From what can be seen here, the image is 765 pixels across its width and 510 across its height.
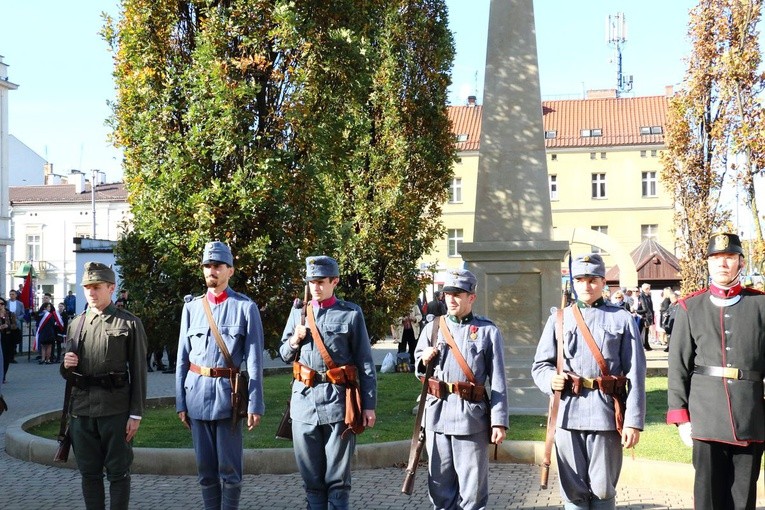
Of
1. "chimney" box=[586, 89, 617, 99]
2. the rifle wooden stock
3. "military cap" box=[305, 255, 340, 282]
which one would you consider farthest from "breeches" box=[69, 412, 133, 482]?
"chimney" box=[586, 89, 617, 99]

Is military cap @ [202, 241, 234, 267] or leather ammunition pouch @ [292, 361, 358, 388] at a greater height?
military cap @ [202, 241, 234, 267]

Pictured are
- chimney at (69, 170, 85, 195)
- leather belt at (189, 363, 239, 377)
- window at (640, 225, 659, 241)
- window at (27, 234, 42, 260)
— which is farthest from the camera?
window at (27, 234, 42, 260)

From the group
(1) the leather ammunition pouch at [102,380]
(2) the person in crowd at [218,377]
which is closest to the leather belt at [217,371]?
(2) the person in crowd at [218,377]

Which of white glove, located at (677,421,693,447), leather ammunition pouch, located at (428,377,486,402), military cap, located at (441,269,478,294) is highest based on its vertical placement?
military cap, located at (441,269,478,294)

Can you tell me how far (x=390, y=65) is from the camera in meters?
22.8

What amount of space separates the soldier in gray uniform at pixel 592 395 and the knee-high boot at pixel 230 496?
223cm

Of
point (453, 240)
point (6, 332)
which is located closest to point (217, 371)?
point (6, 332)

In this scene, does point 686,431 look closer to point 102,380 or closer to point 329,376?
point 329,376

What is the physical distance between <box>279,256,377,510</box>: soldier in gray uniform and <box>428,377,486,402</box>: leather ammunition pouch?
0.49 meters

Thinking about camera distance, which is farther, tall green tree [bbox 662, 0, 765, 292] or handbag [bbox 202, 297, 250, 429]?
tall green tree [bbox 662, 0, 765, 292]

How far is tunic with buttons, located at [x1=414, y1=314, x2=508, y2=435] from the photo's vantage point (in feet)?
23.0

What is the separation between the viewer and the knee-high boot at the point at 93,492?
7328 mm

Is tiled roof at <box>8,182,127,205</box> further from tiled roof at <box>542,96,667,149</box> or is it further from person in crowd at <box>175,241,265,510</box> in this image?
person in crowd at <box>175,241,265,510</box>

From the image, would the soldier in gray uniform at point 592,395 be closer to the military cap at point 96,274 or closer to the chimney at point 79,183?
the military cap at point 96,274
